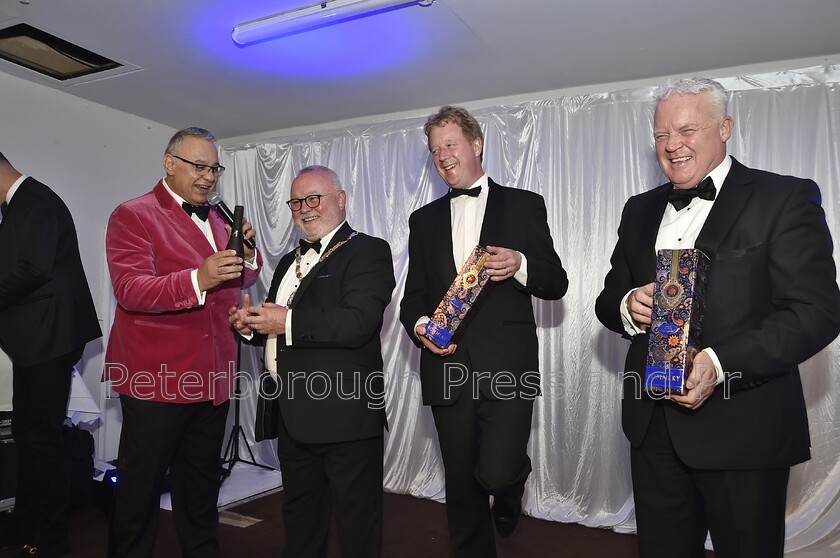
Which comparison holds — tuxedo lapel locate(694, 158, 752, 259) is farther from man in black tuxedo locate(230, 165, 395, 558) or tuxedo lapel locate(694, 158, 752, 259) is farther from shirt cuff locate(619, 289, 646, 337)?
man in black tuxedo locate(230, 165, 395, 558)

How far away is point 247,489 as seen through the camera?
4.61 m

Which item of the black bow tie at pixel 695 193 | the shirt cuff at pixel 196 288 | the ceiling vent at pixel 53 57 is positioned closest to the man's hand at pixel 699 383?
the black bow tie at pixel 695 193

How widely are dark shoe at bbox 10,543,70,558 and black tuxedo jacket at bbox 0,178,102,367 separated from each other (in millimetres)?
943

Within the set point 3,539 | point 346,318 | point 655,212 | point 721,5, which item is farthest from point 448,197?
point 3,539

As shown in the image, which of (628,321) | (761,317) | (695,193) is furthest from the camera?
(628,321)

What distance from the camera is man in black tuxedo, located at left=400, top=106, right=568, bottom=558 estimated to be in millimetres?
2350

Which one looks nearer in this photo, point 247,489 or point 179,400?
point 179,400

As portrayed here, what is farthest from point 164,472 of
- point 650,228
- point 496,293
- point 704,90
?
point 704,90

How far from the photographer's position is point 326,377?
240 centimetres

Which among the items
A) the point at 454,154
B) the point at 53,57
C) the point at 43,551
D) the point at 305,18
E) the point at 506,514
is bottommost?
the point at 43,551

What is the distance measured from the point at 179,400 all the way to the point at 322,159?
2.99 m

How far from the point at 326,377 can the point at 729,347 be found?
1407mm

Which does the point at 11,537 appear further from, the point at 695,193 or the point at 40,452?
the point at 695,193

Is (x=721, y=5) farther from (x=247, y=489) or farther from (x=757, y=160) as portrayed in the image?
(x=247, y=489)
